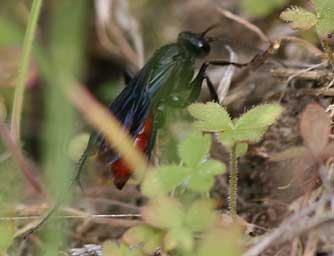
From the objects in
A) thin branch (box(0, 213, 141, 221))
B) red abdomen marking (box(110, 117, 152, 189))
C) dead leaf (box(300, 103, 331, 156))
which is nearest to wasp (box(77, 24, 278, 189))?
red abdomen marking (box(110, 117, 152, 189))

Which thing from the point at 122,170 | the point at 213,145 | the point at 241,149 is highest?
the point at 241,149

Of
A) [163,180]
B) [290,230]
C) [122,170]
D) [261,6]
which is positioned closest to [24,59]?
[122,170]

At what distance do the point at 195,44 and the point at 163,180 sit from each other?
4.93 feet

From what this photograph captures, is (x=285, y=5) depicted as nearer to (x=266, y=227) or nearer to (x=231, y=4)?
(x=231, y=4)

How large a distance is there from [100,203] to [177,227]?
3.87ft

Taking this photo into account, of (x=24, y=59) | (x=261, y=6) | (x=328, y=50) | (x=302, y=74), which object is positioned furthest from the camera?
(x=261, y=6)

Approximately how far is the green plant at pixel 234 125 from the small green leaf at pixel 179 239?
31cm

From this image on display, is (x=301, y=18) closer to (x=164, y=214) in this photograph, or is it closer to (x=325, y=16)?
(x=325, y=16)

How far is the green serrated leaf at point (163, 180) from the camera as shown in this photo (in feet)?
7.66

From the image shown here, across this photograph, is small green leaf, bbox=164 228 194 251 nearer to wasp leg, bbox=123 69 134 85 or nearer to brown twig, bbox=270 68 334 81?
brown twig, bbox=270 68 334 81

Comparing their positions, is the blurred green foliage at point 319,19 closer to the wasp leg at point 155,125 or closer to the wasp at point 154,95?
the wasp at point 154,95

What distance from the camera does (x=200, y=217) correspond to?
7.29 feet

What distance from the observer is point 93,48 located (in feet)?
16.9

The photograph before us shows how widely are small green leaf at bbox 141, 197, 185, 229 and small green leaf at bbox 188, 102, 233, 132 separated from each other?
0.39 m
